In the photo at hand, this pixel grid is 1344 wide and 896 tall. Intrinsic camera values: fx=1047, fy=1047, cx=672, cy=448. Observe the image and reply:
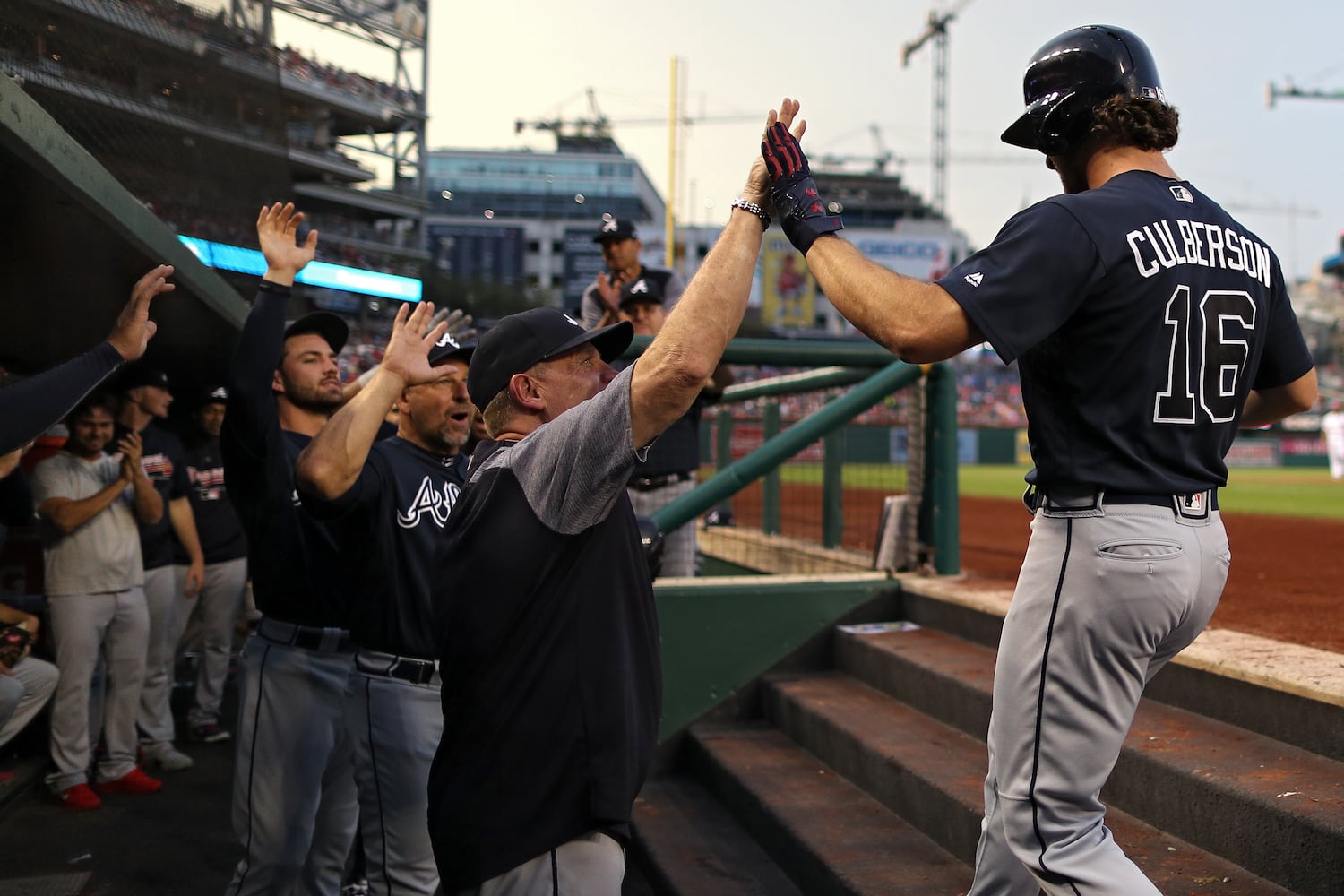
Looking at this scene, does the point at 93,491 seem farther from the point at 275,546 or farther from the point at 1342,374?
the point at 1342,374

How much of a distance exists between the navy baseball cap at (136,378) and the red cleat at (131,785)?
1957mm

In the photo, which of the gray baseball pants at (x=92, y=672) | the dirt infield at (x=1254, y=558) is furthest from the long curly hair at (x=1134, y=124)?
the gray baseball pants at (x=92, y=672)

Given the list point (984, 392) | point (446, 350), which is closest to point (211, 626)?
point (446, 350)

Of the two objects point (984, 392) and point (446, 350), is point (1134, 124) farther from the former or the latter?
point (984, 392)

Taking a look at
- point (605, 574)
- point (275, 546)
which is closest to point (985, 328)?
point (605, 574)

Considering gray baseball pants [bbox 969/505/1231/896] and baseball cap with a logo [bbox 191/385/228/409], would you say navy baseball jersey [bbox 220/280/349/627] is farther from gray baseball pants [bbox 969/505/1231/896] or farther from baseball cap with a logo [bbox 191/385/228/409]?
baseball cap with a logo [bbox 191/385/228/409]

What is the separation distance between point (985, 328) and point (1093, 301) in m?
0.24

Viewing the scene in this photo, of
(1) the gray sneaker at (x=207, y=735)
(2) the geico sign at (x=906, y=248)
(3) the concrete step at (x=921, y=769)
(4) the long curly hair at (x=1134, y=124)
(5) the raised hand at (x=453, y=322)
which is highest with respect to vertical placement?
(2) the geico sign at (x=906, y=248)

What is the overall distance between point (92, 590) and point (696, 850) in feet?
11.0

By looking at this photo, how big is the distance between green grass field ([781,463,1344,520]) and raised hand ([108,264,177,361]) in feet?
13.0

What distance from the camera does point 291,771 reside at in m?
3.14

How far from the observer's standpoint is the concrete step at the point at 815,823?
299 centimetres

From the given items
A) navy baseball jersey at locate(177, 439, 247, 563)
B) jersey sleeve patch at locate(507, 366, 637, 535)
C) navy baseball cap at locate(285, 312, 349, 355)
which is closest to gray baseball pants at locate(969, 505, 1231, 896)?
jersey sleeve patch at locate(507, 366, 637, 535)

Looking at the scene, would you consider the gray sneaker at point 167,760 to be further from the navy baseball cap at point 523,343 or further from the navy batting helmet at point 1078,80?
the navy batting helmet at point 1078,80
